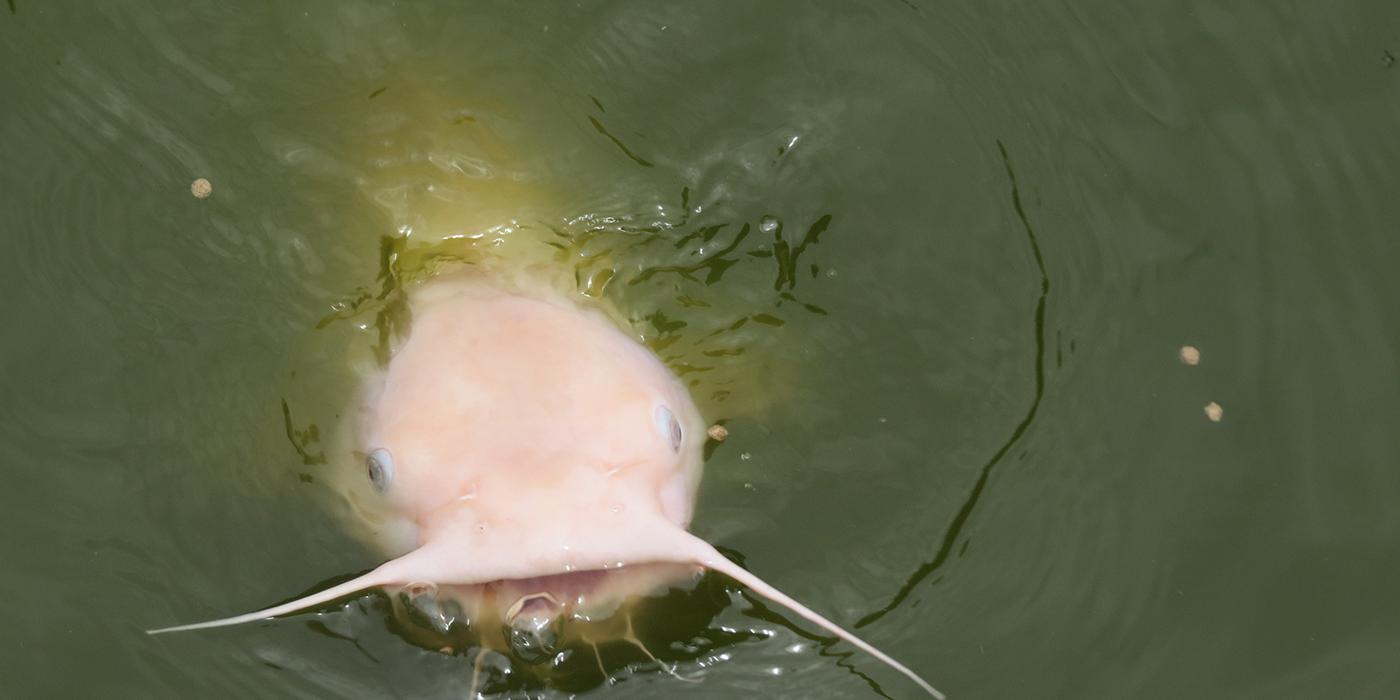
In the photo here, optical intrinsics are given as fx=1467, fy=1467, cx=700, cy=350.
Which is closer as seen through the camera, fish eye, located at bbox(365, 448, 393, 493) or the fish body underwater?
the fish body underwater

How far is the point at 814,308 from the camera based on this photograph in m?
3.62

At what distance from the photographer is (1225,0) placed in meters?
4.15

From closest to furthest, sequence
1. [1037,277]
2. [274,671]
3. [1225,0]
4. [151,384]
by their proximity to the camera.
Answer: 1. [274,671]
2. [151,384]
3. [1037,277]
4. [1225,0]

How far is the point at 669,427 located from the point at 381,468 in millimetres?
563

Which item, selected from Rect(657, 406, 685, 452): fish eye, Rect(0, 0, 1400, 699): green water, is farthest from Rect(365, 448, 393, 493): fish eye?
Rect(657, 406, 685, 452): fish eye

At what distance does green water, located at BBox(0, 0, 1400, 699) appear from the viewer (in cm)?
329

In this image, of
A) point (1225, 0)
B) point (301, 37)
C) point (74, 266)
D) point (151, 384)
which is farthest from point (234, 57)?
point (1225, 0)

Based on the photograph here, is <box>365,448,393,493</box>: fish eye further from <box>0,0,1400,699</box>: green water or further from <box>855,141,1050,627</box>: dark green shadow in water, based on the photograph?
<box>855,141,1050,627</box>: dark green shadow in water

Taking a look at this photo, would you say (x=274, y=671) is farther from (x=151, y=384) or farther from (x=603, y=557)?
(x=603, y=557)

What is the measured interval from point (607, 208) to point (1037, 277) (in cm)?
110

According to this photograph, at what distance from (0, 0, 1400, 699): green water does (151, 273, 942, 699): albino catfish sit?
31cm

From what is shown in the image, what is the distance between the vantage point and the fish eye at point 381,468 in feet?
9.26

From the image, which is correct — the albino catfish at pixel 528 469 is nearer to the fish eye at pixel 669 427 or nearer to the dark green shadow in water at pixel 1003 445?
the fish eye at pixel 669 427

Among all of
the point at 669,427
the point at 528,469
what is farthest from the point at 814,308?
the point at 528,469
